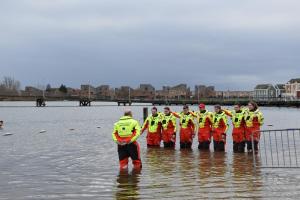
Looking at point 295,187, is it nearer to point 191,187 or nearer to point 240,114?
point 191,187

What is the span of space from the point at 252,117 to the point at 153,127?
4148 mm

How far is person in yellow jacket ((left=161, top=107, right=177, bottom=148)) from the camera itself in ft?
66.3

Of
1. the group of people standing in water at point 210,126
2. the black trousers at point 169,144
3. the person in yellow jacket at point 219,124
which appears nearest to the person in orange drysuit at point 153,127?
the group of people standing in water at point 210,126

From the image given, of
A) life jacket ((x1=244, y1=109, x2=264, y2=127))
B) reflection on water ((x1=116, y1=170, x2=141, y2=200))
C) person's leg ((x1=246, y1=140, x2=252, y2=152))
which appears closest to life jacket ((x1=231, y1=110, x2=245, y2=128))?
life jacket ((x1=244, y1=109, x2=264, y2=127))

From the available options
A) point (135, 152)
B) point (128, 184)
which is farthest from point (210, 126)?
point (128, 184)

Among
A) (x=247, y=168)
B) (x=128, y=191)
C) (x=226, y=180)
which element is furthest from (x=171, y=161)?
(x=128, y=191)

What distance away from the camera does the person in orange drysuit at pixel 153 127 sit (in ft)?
66.3

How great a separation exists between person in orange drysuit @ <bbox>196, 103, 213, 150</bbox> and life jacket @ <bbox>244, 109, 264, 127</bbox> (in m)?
1.40

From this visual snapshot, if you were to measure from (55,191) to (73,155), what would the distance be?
852 centimetres

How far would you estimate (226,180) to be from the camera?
12711 millimetres

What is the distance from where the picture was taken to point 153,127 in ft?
66.8

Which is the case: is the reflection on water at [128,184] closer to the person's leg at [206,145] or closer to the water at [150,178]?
the water at [150,178]

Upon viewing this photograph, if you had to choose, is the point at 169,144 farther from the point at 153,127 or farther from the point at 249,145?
the point at 249,145

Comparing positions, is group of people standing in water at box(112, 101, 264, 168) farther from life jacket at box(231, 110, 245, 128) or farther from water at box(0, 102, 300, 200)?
water at box(0, 102, 300, 200)
